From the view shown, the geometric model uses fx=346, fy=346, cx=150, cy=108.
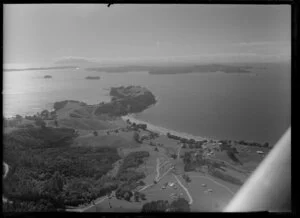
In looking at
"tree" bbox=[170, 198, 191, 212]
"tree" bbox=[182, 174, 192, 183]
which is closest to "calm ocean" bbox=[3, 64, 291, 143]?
"tree" bbox=[182, 174, 192, 183]

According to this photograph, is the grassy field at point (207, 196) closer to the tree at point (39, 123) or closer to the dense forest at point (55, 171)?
the dense forest at point (55, 171)

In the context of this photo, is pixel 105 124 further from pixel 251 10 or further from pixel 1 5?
pixel 251 10

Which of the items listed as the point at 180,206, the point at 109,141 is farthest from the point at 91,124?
the point at 180,206

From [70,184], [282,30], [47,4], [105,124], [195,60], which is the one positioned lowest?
[70,184]

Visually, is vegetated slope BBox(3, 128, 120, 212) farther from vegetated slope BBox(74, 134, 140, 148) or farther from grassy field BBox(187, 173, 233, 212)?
grassy field BBox(187, 173, 233, 212)

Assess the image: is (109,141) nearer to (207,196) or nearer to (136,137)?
(136,137)

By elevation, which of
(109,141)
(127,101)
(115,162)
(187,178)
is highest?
(127,101)

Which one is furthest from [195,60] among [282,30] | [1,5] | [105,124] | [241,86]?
[1,5]

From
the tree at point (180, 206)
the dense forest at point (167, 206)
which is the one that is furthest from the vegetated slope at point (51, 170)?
the tree at point (180, 206)
